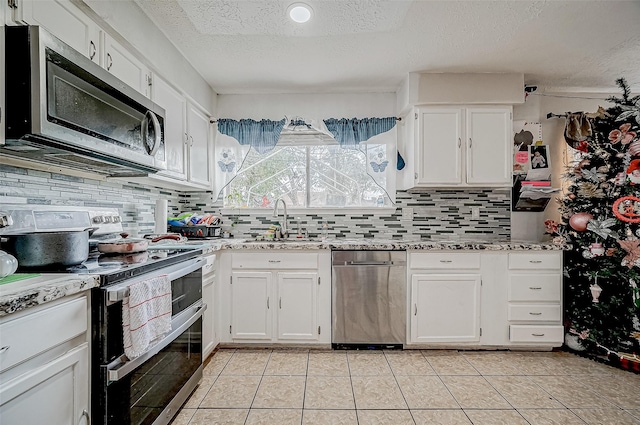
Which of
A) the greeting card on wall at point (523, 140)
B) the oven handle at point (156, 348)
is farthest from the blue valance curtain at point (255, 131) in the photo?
the greeting card on wall at point (523, 140)

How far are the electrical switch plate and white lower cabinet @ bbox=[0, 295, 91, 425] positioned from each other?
8.82ft

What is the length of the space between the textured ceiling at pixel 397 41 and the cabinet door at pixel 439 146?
391mm

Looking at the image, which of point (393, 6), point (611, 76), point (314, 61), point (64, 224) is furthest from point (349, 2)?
point (611, 76)

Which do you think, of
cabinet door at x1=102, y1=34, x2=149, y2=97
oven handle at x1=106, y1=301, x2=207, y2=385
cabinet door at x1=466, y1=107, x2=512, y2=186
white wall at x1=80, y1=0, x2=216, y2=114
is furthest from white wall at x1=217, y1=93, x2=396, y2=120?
oven handle at x1=106, y1=301, x2=207, y2=385

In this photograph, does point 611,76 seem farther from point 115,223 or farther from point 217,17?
point 115,223

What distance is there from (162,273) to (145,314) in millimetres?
257

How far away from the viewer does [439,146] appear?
2889mm

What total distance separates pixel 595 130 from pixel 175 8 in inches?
126

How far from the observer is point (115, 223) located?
2119 millimetres

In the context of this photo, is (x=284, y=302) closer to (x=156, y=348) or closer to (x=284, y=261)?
(x=284, y=261)

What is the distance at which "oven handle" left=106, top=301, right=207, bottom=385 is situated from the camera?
1205mm

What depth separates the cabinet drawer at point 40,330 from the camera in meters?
0.87

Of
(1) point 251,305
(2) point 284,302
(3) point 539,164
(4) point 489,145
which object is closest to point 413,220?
(4) point 489,145

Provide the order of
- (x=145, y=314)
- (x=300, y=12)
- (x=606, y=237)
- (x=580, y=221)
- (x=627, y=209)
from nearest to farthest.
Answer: (x=145, y=314), (x=300, y=12), (x=627, y=209), (x=606, y=237), (x=580, y=221)
